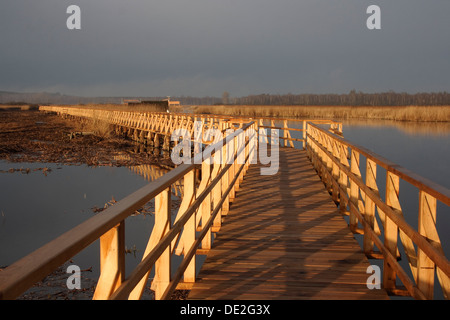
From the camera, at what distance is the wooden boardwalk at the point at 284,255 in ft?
11.7

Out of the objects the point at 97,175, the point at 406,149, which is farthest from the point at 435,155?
the point at 97,175

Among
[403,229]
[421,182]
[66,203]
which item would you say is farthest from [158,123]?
[421,182]

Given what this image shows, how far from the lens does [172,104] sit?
2862 inches

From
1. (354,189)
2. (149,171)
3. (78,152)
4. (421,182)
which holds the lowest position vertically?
(149,171)

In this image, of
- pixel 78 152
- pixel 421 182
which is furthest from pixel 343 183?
pixel 78 152

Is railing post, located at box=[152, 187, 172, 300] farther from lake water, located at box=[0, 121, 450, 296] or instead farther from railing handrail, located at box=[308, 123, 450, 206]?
lake water, located at box=[0, 121, 450, 296]

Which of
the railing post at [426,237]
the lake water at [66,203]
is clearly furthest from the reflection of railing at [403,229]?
the lake water at [66,203]

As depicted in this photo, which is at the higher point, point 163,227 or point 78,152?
point 163,227

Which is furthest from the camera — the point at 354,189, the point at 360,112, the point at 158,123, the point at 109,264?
the point at 360,112

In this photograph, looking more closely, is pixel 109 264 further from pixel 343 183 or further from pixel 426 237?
pixel 343 183

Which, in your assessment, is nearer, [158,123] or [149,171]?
[149,171]

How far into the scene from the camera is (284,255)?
175 inches

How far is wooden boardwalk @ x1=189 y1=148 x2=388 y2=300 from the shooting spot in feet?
11.7

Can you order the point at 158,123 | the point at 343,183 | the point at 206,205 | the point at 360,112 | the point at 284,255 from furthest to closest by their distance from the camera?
the point at 360,112 → the point at 158,123 → the point at 343,183 → the point at 206,205 → the point at 284,255
